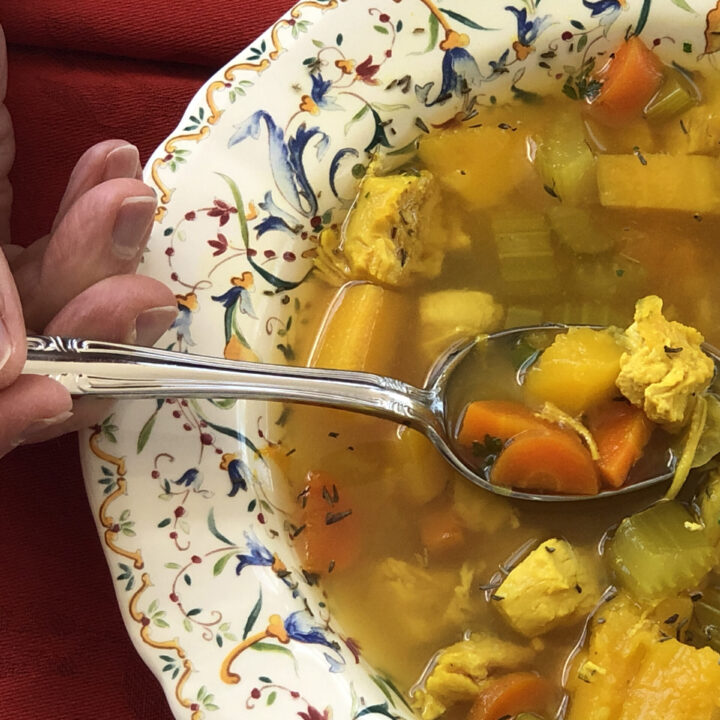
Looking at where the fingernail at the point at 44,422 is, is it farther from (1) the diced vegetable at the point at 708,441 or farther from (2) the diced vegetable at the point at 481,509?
(1) the diced vegetable at the point at 708,441

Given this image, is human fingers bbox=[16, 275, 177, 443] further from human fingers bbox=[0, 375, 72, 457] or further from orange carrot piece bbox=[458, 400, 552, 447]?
orange carrot piece bbox=[458, 400, 552, 447]

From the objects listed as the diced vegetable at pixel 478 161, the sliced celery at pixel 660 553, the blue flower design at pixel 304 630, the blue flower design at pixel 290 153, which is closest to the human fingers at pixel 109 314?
the blue flower design at pixel 290 153

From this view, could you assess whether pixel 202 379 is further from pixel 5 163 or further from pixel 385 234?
pixel 5 163

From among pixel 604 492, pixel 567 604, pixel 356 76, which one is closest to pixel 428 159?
pixel 356 76

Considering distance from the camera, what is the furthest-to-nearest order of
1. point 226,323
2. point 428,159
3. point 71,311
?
point 428,159 < point 226,323 < point 71,311

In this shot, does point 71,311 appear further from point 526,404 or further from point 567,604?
point 567,604
